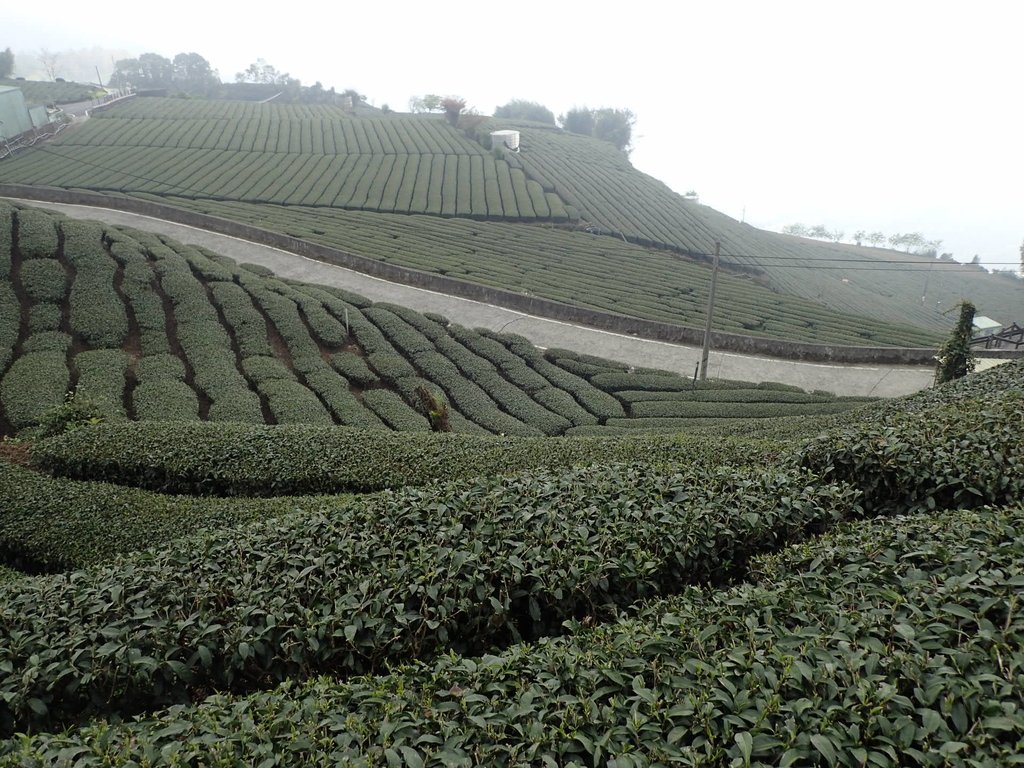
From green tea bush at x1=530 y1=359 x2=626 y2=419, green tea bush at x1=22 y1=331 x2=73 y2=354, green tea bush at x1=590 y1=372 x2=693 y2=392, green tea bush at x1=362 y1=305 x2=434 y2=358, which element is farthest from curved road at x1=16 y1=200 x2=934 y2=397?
green tea bush at x1=22 y1=331 x2=73 y2=354

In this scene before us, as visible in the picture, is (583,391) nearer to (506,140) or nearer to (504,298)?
(504,298)

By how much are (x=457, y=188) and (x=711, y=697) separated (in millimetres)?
51075

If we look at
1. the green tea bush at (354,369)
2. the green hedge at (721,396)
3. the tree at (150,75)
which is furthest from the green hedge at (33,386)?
the tree at (150,75)

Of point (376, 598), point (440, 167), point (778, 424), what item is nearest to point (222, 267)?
point (778, 424)

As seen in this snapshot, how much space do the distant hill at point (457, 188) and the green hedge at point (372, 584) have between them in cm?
2586

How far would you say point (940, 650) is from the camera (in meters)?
3.45

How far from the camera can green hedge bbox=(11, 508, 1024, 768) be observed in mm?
3059

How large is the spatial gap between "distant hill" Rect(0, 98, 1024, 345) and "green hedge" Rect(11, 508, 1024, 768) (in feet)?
89.7

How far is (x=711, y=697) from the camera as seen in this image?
10.9ft

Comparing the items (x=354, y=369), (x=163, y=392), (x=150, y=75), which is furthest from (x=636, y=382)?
(x=150, y=75)

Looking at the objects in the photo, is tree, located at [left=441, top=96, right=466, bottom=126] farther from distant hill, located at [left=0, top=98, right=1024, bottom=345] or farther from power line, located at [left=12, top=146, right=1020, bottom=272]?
power line, located at [left=12, top=146, right=1020, bottom=272]

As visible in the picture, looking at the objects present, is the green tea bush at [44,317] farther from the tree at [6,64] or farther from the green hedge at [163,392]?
the tree at [6,64]

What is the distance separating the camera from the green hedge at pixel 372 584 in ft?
14.6

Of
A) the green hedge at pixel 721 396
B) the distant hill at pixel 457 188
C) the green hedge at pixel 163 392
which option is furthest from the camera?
the distant hill at pixel 457 188
